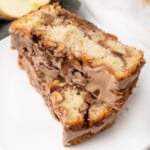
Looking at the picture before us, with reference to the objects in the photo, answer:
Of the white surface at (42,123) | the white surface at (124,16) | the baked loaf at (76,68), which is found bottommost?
the white surface at (42,123)

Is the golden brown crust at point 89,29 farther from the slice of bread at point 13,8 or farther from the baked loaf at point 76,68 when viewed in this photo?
the slice of bread at point 13,8

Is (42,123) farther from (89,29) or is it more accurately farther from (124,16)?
(124,16)

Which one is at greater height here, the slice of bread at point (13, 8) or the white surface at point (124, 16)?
the white surface at point (124, 16)

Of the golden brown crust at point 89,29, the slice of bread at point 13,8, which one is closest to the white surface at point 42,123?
the golden brown crust at point 89,29

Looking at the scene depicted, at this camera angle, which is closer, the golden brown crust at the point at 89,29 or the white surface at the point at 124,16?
the golden brown crust at the point at 89,29

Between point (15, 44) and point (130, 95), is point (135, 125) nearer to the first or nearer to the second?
point (130, 95)

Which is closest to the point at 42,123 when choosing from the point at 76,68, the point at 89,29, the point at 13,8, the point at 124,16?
the point at 76,68

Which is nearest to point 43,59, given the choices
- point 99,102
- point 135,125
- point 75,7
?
point 99,102
